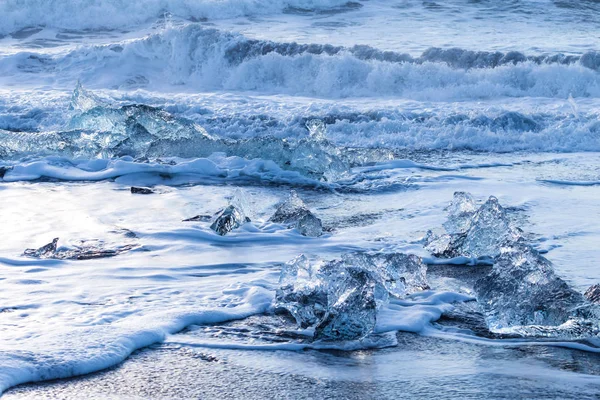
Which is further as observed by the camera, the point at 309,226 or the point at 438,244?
the point at 309,226

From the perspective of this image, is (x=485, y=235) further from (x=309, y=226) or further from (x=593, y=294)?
(x=309, y=226)

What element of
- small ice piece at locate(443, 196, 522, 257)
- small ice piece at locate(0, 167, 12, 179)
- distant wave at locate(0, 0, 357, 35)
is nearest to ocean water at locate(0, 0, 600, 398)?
small ice piece at locate(0, 167, 12, 179)

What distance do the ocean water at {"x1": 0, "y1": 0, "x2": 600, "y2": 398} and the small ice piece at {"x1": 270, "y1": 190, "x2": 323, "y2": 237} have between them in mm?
64

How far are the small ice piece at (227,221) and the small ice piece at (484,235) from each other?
1493 mm

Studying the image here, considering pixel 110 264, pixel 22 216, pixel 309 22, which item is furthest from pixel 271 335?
pixel 309 22

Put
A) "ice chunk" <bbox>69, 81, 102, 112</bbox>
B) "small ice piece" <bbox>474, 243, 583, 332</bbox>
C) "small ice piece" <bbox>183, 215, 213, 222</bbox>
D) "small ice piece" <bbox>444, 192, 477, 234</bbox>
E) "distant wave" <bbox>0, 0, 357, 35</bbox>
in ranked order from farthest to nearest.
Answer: "distant wave" <bbox>0, 0, 357, 35</bbox>, "ice chunk" <bbox>69, 81, 102, 112</bbox>, "small ice piece" <bbox>183, 215, 213, 222</bbox>, "small ice piece" <bbox>444, 192, 477, 234</bbox>, "small ice piece" <bbox>474, 243, 583, 332</bbox>

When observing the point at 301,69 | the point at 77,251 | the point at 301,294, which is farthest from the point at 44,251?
the point at 301,69

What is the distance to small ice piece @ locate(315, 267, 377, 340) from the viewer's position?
410 cm

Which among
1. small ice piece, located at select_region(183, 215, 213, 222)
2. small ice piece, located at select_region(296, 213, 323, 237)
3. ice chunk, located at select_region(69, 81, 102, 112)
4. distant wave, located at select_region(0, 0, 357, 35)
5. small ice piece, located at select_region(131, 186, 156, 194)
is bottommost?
small ice piece, located at select_region(131, 186, 156, 194)

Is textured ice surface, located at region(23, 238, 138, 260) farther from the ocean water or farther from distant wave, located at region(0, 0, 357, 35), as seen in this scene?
distant wave, located at region(0, 0, 357, 35)

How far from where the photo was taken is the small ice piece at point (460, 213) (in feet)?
19.4

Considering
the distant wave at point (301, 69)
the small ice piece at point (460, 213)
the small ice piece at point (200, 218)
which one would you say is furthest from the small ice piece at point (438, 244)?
the distant wave at point (301, 69)

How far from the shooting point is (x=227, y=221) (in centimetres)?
598

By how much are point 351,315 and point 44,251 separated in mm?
2244
